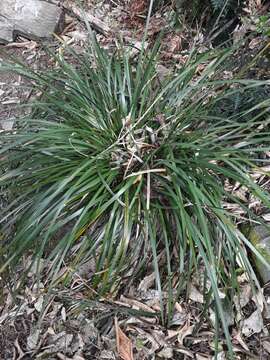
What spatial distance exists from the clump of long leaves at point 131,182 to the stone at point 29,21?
163 cm

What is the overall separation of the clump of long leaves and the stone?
1.63 metres

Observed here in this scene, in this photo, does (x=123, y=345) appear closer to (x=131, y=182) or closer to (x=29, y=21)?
(x=131, y=182)

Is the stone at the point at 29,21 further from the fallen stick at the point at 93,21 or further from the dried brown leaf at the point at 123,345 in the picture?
the dried brown leaf at the point at 123,345

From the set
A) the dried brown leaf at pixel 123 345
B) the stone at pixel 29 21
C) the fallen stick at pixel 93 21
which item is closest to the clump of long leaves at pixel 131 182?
the dried brown leaf at pixel 123 345

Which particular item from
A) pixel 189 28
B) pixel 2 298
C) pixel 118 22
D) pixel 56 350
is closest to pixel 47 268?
pixel 2 298

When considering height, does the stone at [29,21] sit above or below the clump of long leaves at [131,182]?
above

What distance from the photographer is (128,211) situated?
86.3 inches

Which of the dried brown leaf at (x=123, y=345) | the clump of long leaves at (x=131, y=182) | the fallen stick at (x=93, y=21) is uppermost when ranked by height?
the fallen stick at (x=93, y=21)

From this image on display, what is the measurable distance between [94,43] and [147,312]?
1431mm

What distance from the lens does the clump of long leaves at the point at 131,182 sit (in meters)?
2.20

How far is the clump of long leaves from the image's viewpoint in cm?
220

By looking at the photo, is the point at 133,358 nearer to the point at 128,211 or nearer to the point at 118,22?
the point at 128,211

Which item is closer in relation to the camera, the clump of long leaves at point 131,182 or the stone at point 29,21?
the clump of long leaves at point 131,182

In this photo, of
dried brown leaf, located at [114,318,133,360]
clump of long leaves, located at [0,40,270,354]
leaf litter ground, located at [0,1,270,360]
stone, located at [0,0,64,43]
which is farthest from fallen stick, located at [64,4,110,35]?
dried brown leaf, located at [114,318,133,360]
